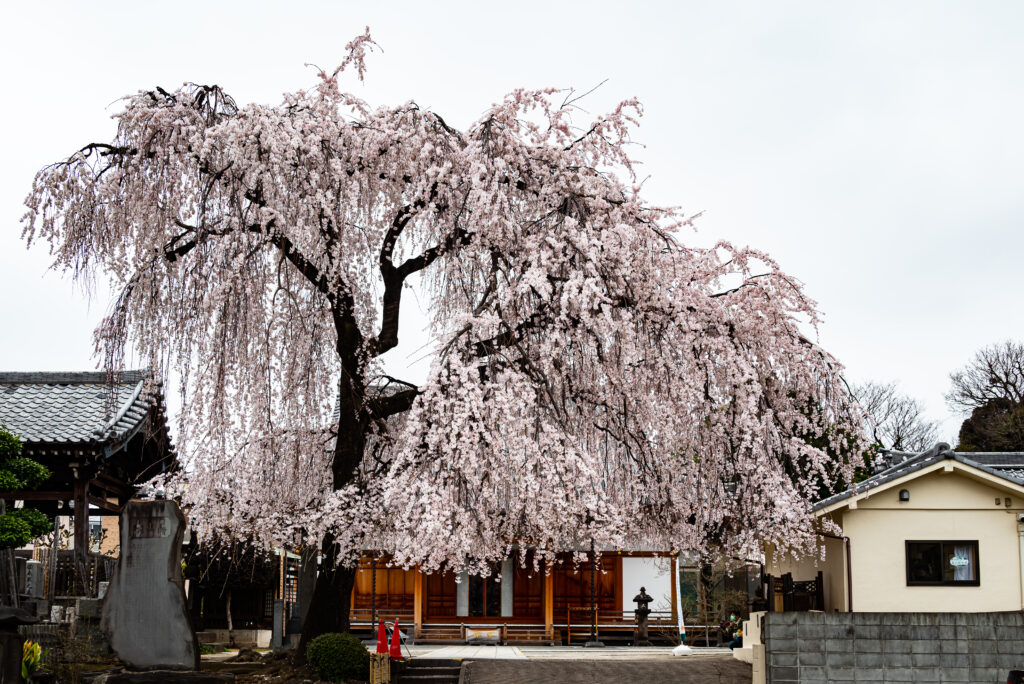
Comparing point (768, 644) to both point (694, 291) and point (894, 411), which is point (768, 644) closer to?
point (694, 291)

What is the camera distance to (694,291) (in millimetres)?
12805

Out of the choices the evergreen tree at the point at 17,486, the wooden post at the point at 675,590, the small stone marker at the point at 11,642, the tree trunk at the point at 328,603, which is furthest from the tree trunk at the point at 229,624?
the small stone marker at the point at 11,642

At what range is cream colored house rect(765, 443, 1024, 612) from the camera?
666 inches

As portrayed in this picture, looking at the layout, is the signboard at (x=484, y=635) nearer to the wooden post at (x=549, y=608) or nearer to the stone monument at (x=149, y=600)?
the wooden post at (x=549, y=608)

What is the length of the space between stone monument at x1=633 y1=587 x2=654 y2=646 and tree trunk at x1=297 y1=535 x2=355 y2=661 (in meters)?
13.5

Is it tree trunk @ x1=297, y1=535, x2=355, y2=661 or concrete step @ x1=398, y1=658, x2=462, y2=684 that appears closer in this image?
tree trunk @ x1=297, y1=535, x2=355, y2=661

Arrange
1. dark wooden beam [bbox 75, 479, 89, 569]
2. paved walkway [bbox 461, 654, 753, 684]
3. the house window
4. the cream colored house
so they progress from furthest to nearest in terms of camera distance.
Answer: the house window, the cream colored house, paved walkway [bbox 461, 654, 753, 684], dark wooden beam [bbox 75, 479, 89, 569]

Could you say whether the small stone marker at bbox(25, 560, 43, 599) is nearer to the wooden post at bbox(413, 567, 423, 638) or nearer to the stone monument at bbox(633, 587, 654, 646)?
the wooden post at bbox(413, 567, 423, 638)

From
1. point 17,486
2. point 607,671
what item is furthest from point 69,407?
point 607,671

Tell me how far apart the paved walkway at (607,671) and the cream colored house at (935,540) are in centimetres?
259

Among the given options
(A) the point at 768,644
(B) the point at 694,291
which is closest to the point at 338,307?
(B) the point at 694,291

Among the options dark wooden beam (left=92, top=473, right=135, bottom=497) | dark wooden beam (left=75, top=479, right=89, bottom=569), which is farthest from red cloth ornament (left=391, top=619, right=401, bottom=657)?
dark wooden beam (left=92, top=473, right=135, bottom=497)

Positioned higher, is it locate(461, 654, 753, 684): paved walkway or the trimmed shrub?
the trimmed shrub

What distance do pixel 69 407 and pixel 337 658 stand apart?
722 centimetres
